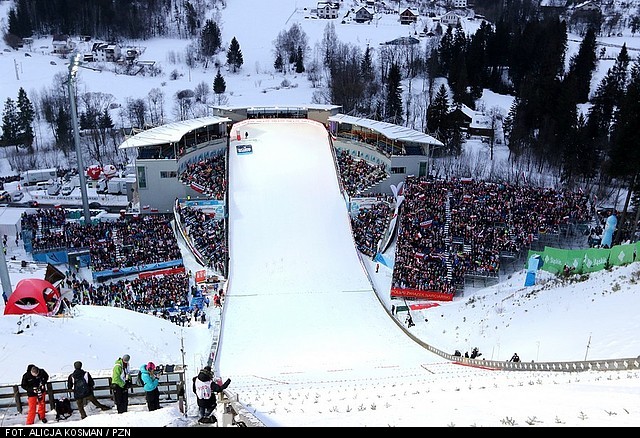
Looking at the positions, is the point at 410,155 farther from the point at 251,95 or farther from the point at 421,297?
the point at 251,95

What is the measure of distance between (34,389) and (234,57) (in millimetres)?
63179

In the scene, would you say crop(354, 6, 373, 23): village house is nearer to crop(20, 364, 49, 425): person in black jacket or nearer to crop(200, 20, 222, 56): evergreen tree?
crop(200, 20, 222, 56): evergreen tree

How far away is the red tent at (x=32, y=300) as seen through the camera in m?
15.2

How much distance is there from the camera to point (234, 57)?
66812 mm

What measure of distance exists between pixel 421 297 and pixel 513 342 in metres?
6.47

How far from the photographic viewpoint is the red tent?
15227 millimetres

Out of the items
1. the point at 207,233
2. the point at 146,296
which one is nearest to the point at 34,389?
the point at 146,296

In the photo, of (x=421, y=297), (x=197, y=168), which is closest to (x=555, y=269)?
(x=421, y=297)

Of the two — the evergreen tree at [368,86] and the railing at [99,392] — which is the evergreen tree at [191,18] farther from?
the railing at [99,392]

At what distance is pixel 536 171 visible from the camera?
129ft

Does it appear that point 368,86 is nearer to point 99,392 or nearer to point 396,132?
point 396,132

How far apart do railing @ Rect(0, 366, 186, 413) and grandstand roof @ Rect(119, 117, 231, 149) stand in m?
24.8

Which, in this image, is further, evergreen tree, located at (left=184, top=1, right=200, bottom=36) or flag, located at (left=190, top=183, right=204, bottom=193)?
evergreen tree, located at (left=184, top=1, right=200, bottom=36)

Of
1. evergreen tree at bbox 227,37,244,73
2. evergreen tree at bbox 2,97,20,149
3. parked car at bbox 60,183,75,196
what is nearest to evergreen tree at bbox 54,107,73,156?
evergreen tree at bbox 2,97,20,149
